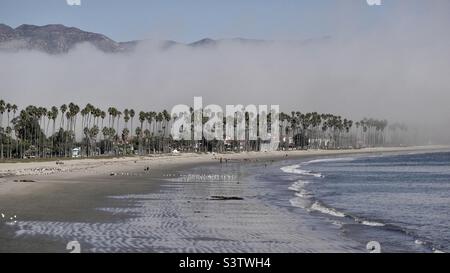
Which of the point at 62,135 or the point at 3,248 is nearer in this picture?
the point at 3,248

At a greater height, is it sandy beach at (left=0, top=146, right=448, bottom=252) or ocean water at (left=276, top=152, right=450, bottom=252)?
sandy beach at (left=0, top=146, right=448, bottom=252)

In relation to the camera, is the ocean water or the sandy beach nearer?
the sandy beach

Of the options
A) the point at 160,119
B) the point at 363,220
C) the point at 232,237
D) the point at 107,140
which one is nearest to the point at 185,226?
the point at 232,237

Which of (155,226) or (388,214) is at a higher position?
(155,226)

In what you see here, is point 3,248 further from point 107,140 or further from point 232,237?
point 107,140

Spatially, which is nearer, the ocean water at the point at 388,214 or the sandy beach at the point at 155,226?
the sandy beach at the point at 155,226

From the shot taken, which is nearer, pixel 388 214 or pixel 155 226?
pixel 155 226

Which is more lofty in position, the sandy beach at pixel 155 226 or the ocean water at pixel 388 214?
the sandy beach at pixel 155 226

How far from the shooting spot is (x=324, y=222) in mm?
24500
